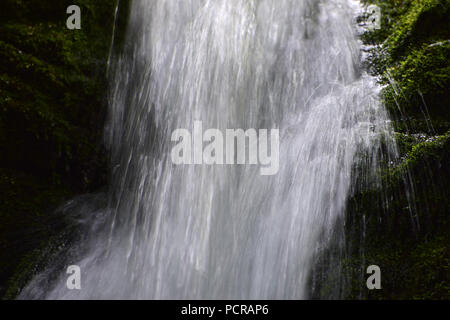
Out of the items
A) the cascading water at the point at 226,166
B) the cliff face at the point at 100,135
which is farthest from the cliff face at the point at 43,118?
the cascading water at the point at 226,166

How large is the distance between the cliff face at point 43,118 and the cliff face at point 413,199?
257 cm

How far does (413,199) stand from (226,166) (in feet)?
5.36

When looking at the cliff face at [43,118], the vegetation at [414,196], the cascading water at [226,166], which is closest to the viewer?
the vegetation at [414,196]

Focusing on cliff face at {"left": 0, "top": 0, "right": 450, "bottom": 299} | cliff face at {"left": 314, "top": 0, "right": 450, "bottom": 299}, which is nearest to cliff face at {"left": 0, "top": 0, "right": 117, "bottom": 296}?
cliff face at {"left": 0, "top": 0, "right": 450, "bottom": 299}

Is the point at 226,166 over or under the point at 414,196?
over

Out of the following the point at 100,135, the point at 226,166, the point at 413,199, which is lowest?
the point at 413,199

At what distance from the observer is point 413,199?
105 inches

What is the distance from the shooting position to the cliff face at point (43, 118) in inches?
125

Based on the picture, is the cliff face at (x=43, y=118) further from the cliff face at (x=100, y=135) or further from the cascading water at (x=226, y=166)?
the cascading water at (x=226, y=166)

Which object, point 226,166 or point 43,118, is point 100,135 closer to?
point 43,118

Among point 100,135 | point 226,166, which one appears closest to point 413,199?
point 226,166

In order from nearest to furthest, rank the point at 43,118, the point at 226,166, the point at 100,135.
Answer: the point at 43,118, the point at 226,166, the point at 100,135

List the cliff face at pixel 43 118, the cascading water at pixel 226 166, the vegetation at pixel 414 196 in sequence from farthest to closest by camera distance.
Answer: the cliff face at pixel 43 118 → the cascading water at pixel 226 166 → the vegetation at pixel 414 196
